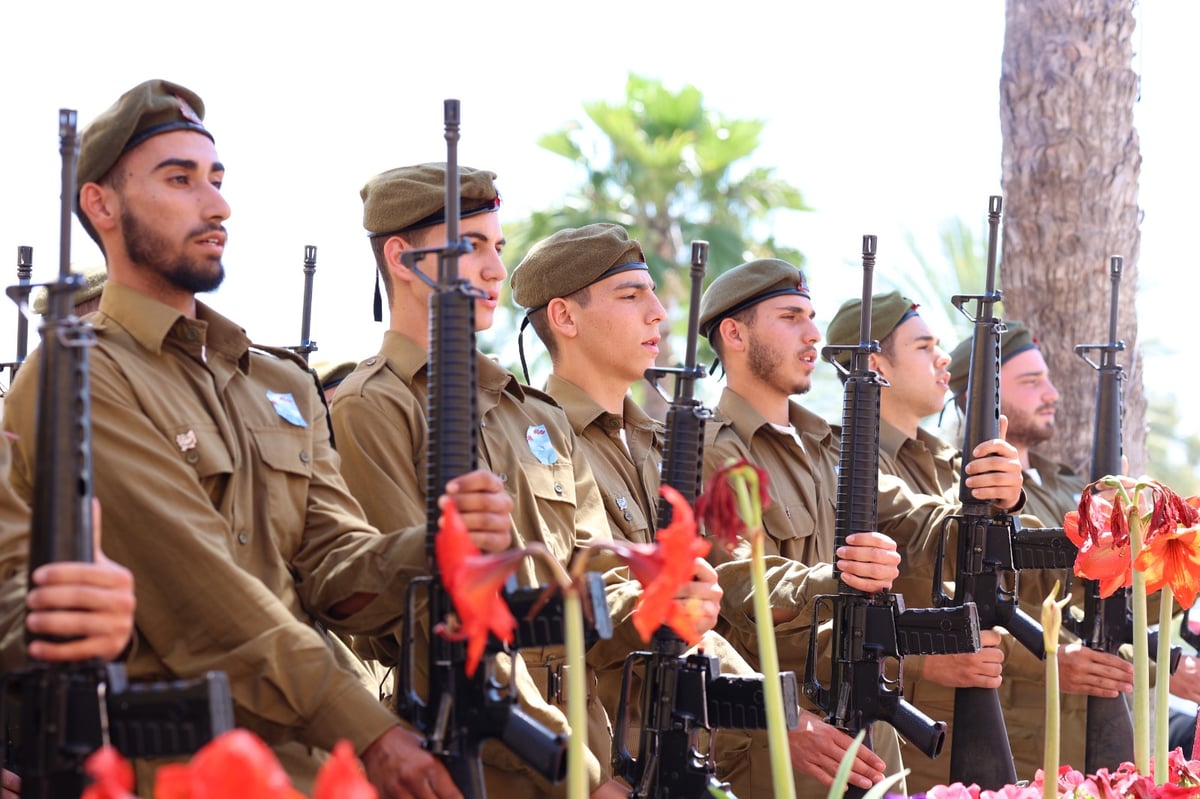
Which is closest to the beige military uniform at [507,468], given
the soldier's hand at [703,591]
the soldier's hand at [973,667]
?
the soldier's hand at [703,591]

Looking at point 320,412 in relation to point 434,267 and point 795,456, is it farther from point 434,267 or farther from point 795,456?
point 795,456

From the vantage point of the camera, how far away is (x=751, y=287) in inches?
235

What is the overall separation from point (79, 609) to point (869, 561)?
8.20 ft

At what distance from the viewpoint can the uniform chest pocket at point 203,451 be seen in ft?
10.5

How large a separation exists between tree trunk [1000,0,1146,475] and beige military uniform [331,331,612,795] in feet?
14.2

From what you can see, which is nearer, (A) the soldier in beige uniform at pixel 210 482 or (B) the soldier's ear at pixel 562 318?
(A) the soldier in beige uniform at pixel 210 482

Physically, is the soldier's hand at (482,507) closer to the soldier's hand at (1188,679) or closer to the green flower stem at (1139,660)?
the green flower stem at (1139,660)

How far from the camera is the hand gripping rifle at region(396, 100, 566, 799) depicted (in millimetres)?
2906

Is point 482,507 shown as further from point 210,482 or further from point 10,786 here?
point 10,786

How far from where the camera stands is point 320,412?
372 cm

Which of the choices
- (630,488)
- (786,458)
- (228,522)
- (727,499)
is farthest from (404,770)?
(786,458)

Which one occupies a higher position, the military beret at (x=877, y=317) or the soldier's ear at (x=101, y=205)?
the soldier's ear at (x=101, y=205)

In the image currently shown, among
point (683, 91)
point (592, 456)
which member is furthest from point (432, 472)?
point (683, 91)

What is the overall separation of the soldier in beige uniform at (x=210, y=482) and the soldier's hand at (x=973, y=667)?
99.4 inches
